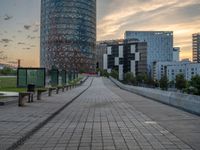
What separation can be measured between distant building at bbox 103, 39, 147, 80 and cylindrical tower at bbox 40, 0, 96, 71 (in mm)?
13008

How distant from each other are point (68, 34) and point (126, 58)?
171 ft

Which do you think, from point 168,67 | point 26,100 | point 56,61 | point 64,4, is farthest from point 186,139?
point 168,67

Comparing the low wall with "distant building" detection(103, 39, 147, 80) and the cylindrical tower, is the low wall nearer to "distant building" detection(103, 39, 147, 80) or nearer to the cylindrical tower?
the cylindrical tower

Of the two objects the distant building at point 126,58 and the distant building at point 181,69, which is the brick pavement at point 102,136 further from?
the distant building at point 181,69

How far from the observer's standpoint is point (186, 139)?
9.29 m

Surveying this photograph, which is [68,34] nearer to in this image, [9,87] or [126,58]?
[126,58]

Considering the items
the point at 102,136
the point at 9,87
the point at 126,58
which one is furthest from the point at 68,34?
the point at 102,136

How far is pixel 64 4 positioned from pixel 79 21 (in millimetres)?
28047

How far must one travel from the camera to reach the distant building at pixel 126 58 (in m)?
164

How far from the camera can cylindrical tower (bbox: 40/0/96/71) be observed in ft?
270

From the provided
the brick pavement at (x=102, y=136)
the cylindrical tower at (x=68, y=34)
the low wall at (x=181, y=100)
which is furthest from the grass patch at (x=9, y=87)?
the cylindrical tower at (x=68, y=34)

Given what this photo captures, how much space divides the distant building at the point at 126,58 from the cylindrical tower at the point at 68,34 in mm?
13008

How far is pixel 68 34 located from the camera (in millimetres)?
121500

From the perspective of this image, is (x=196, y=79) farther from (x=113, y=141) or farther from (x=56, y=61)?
(x=113, y=141)
